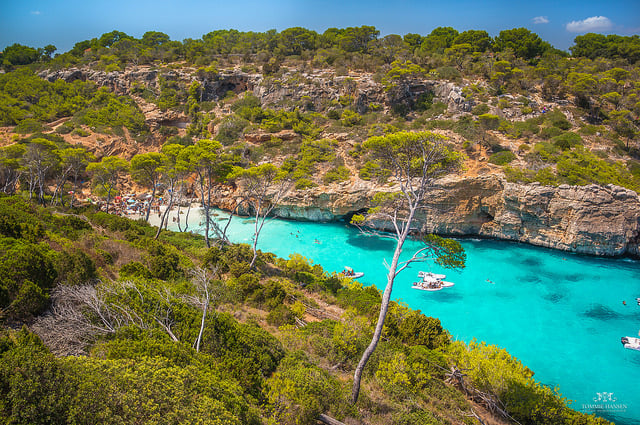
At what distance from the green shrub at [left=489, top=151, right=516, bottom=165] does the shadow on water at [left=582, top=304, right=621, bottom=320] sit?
11.9 meters

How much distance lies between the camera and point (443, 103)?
3334cm

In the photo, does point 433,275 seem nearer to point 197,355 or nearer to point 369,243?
point 369,243

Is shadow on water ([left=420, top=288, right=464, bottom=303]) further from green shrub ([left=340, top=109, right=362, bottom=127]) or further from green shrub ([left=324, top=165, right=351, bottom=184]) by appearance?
green shrub ([left=340, top=109, right=362, bottom=127])

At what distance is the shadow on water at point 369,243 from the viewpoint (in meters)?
22.7

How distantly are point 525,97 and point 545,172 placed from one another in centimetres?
1429

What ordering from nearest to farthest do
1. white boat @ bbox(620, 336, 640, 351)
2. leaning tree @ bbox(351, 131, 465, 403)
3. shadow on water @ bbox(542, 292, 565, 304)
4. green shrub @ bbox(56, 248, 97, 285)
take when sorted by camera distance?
leaning tree @ bbox(351, 131, 465, 403), green shrub @ bbox(56, 248, 97, 285), white boat @ bbox(620, 336, 640, 351), shadow on water @ bbox(542, 292, 565, 304)

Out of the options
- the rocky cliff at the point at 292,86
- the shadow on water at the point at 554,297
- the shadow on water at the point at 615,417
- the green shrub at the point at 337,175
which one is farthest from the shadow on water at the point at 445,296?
the rocky cliff at the point at 292,86

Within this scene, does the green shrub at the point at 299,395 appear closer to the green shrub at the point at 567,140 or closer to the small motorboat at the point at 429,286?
the small motorboat at the point at 429,286

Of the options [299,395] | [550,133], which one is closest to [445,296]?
[299,395]

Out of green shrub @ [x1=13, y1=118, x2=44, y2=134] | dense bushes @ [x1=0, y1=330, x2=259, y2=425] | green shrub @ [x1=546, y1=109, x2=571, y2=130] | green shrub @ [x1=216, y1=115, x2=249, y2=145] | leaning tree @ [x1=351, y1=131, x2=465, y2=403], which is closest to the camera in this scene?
dense bushes @ [x1=0, y1=330, x2=259, y2=425]

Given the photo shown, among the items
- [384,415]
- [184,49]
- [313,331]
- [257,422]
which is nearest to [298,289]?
[313,331]

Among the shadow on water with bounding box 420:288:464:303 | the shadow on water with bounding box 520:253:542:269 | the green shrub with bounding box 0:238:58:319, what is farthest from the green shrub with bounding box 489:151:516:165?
the green shrub with bounding box 0:238:58:319

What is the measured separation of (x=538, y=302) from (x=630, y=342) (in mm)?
3620

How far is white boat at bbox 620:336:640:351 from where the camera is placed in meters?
13.0
